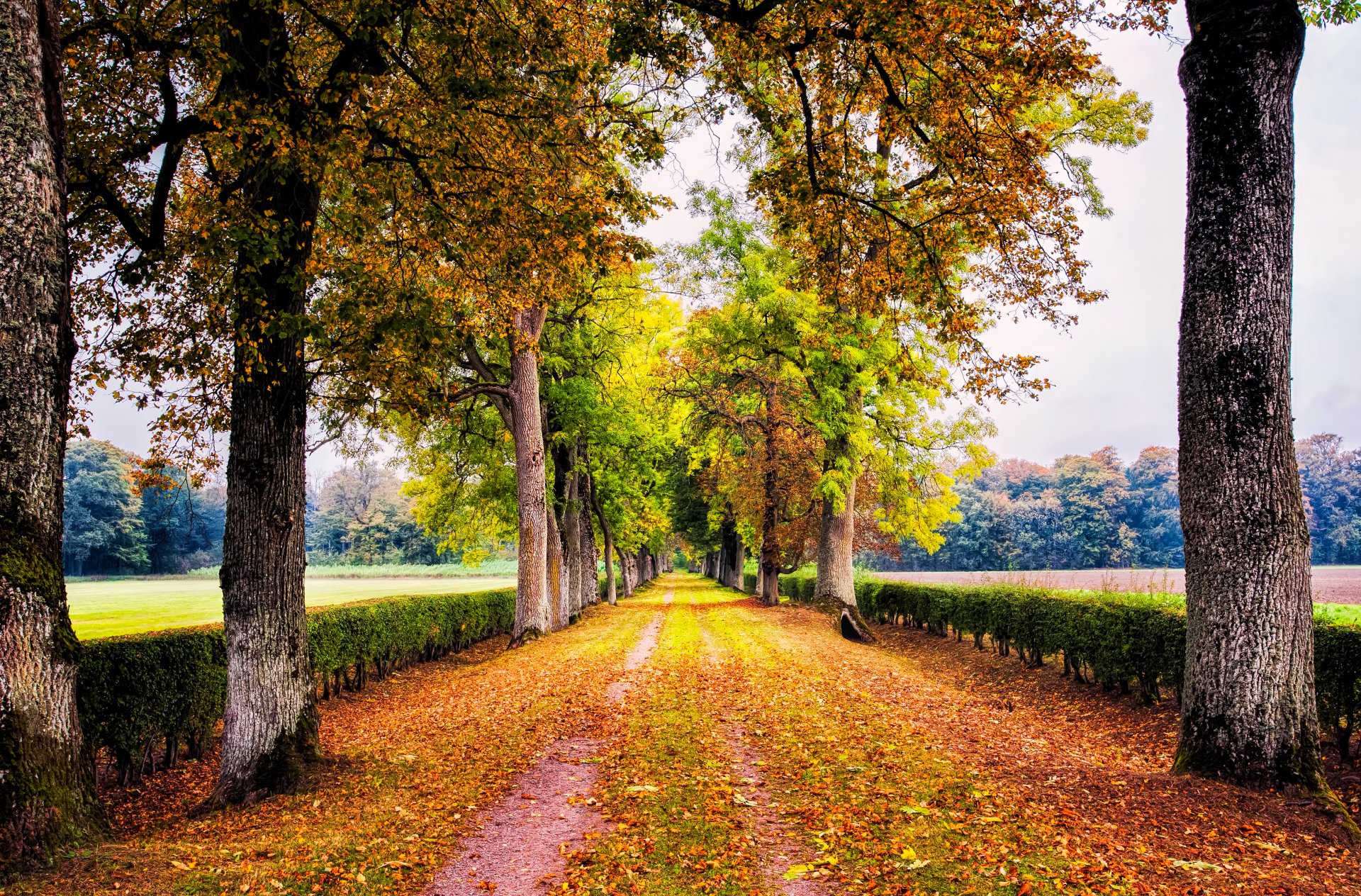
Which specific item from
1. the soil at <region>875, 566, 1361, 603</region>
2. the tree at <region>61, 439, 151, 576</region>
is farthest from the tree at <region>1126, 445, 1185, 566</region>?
the tree at <region>61, 439, 151, 576</region>

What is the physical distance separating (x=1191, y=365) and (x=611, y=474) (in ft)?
74.0

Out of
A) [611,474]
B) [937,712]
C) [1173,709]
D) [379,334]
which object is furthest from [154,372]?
[611,474]

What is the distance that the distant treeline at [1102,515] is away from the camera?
5403 cm

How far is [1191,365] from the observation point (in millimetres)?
5656

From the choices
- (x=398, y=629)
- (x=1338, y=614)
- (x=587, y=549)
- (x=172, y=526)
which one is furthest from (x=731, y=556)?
(x=172, y=526)

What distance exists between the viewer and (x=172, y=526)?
199 ft

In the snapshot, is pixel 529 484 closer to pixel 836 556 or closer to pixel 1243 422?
pixel 836 556

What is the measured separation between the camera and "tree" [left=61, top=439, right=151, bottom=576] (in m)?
54.9

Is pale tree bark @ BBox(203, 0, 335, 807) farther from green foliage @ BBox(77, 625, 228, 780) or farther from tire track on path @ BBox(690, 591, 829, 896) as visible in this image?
tire track on path @ BBox(690, 591, 829, 896)

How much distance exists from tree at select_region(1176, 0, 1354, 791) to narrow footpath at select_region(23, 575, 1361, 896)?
574mm

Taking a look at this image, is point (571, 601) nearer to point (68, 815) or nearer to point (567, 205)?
point (567, 205)

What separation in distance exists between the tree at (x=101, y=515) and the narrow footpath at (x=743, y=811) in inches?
2430

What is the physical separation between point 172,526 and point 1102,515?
278ft

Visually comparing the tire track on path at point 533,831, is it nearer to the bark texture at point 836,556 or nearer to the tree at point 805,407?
the tree at point 805,407
